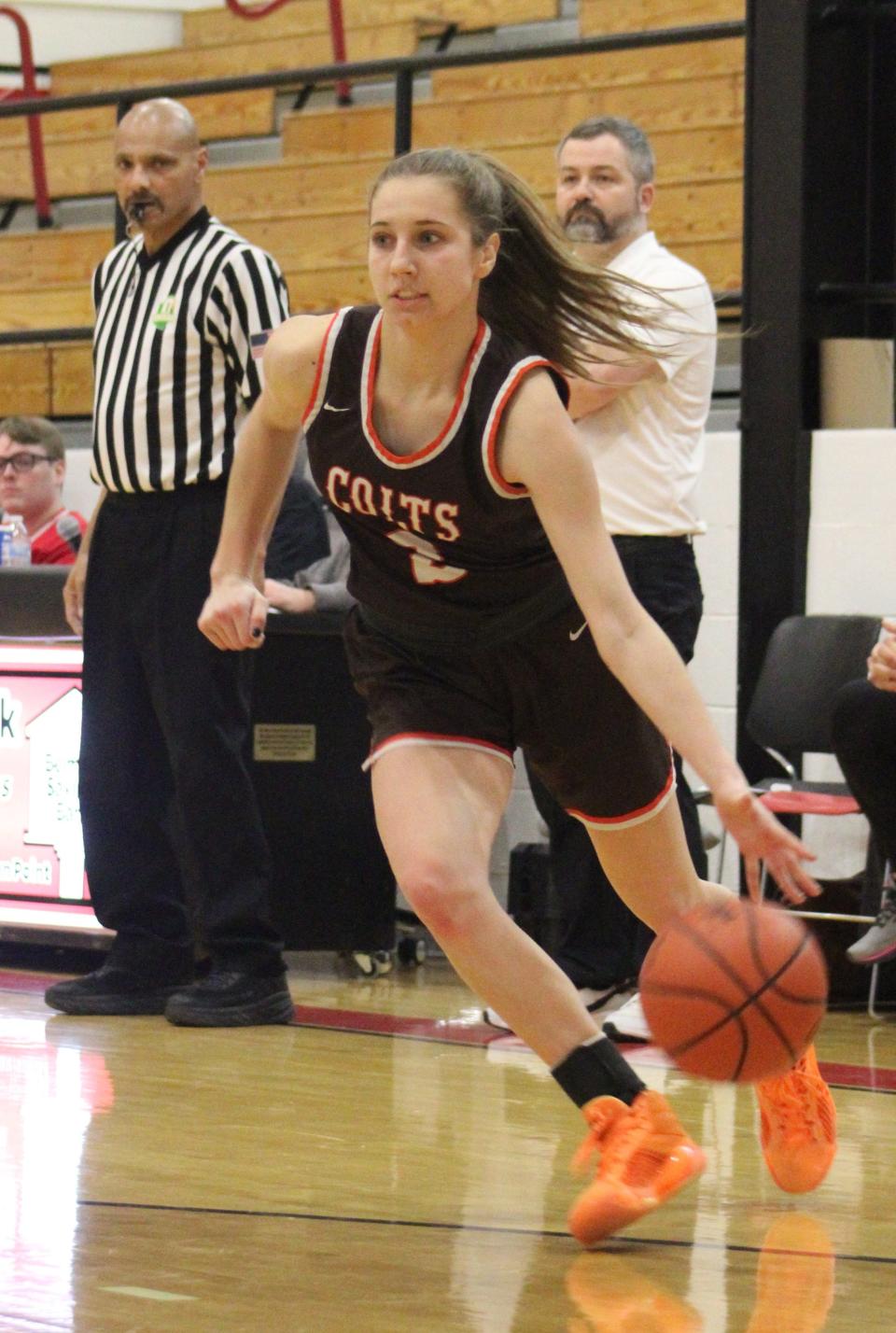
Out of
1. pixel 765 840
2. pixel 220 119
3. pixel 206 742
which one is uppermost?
pixel 220 119

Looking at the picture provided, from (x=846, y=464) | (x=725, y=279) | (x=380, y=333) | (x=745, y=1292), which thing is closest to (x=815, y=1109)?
(x=745, y=1292)

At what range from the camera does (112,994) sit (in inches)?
186

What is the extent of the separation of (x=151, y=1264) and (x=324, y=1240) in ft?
0.87

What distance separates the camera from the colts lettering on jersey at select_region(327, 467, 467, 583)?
295cm

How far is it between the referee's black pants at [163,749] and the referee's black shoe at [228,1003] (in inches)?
1.3

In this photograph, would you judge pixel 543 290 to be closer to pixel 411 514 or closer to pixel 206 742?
pixel 411 514

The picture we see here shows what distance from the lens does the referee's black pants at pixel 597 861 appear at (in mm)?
4508

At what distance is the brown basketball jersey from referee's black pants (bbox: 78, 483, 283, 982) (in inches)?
57.5

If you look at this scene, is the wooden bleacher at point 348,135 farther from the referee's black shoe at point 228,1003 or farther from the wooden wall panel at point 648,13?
the referee's black shoe at point 228,1003

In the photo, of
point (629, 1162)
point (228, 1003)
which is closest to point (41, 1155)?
point (629, 1162)

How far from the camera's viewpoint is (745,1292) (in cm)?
255

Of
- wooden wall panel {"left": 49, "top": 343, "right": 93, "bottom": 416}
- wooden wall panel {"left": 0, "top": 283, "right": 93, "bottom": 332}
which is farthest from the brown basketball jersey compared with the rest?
wooden wall panel {"left": 0, "top": 283, "right": 93, "bottom": 332}

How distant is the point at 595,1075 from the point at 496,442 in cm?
91

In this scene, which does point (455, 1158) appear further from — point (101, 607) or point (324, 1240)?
point (101, 607)
